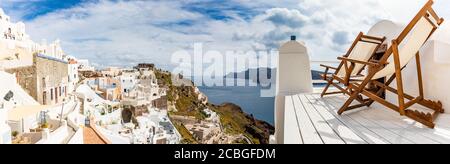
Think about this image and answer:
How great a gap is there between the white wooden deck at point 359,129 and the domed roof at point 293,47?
7.50ft

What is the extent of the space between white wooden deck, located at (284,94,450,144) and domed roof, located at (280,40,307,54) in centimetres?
229

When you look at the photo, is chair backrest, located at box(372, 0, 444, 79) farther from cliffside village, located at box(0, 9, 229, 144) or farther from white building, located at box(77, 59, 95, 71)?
white building, located at box(77, 59, 95, 71)

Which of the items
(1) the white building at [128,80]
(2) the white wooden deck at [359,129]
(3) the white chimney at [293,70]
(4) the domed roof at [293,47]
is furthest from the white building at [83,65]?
(4) the domed roof at [293,47]

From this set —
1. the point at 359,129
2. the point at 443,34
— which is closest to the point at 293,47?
the point at 443,34

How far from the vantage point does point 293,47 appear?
16.6 feet

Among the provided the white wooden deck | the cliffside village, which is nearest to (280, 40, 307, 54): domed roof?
the white wooden deck

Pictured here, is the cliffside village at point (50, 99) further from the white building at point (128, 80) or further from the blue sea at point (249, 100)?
the blue sea at point (249, 100)

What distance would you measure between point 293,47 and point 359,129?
313cm

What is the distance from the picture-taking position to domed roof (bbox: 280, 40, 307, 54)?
16.5ft

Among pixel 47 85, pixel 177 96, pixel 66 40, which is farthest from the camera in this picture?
pixel 177 96

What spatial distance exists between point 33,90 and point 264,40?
2623 mm
